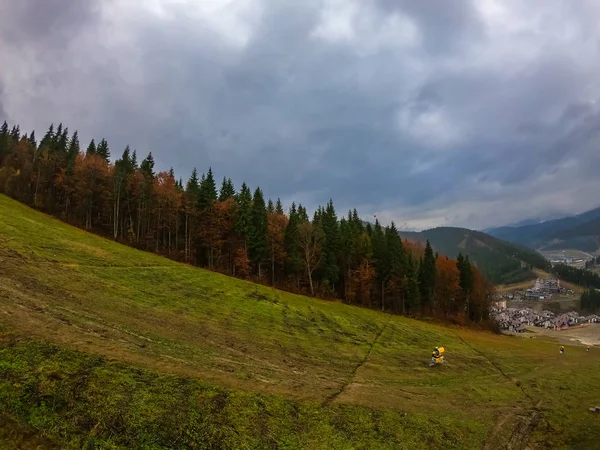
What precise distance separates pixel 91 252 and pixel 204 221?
3610cm

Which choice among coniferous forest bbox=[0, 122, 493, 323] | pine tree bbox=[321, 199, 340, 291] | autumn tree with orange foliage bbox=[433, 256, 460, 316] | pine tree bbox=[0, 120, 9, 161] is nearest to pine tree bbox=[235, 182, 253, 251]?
coniferous forest bbox=[0, 122, 493, 323]

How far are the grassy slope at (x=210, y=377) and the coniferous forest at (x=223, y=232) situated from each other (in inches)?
1314

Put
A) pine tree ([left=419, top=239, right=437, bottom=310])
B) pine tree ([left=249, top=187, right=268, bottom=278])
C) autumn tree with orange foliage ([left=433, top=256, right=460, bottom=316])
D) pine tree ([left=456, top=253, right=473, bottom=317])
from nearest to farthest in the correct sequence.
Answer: pine tree ([left=249, top=187, right=268, bottom=278]) < pine tree ([left=419, top=239, right=437, bottom=310]) < autumn tree with orange foliage ([left=433, top=256, right=460, bottom=316]) < pine tree ([left=456, top=253, right=473, bottom=317])

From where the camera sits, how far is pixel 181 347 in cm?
2036

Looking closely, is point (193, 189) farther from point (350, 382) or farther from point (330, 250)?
point (350, 382)

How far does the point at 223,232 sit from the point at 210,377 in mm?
63457

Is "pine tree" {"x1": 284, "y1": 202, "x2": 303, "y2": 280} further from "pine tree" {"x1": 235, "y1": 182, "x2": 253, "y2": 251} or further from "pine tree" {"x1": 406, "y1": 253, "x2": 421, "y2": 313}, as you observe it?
"pine tree" {"x1": 406, "y1": 253, "x2": 421, "y2": 313}

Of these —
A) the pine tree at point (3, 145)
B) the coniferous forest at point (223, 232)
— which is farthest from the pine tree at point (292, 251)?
the pine tree at point (3, 145)

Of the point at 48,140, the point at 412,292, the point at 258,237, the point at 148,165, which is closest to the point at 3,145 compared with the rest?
the point at 48,140

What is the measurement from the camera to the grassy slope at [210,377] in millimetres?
11477

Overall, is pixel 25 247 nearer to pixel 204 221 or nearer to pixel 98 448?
pixel 98 448

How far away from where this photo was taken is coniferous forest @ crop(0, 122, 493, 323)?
7569 cm

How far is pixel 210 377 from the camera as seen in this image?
1603cm

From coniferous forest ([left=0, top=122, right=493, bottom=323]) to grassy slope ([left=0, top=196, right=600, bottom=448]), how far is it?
33381 millimetres
